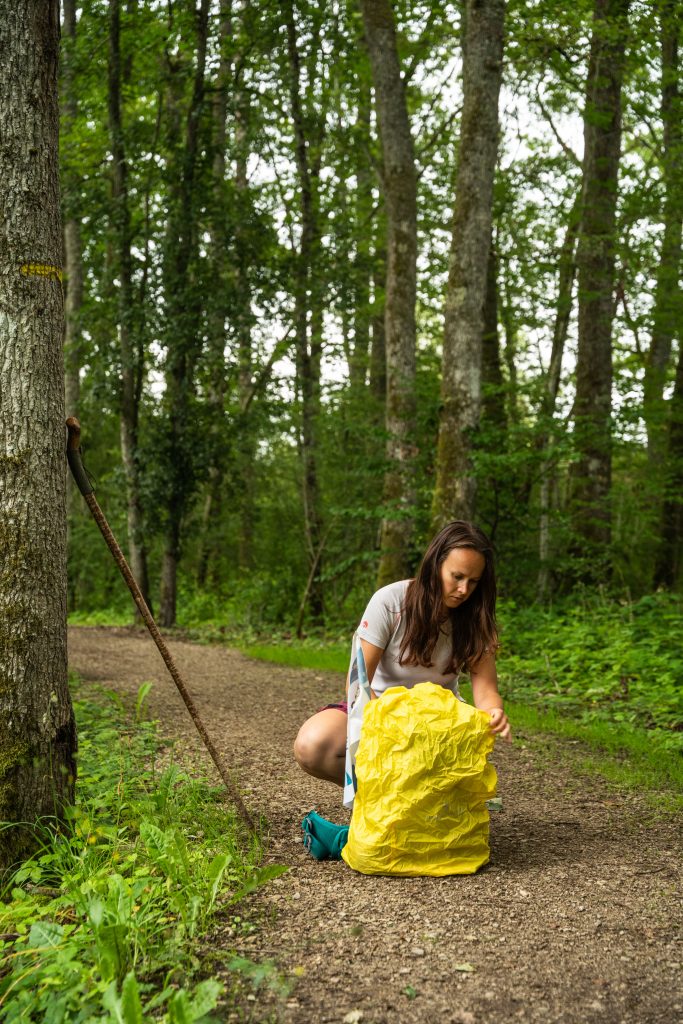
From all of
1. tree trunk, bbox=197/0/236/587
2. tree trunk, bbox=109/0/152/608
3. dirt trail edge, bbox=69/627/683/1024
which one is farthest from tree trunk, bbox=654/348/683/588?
dirt trail edge, bbox=69/627/683/1024

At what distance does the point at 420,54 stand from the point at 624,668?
10217 millimetres

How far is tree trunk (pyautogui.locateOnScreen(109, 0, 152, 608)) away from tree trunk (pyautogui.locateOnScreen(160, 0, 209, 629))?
50 cm

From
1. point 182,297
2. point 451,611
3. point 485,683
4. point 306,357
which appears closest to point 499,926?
point 485,683

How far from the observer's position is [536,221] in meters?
19.2

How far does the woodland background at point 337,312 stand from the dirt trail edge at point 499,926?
5.09 m

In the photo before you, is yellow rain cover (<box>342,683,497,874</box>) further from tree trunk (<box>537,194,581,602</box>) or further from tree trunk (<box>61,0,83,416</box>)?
tree trunk (<box>61,0,83,416</box>)

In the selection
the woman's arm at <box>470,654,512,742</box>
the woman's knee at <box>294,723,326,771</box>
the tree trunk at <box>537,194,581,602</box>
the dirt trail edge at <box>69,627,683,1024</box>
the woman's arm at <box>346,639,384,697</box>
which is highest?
the tree trunk at <box>537,194,581,602</box>

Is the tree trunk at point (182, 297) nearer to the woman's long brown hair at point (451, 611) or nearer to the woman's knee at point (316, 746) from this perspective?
the woman's knee at point (316, 746)

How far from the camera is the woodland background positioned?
995cm

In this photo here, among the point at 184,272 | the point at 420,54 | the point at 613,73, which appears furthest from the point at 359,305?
the point at 613,73

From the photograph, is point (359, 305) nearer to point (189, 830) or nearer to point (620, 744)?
point (620, 744)

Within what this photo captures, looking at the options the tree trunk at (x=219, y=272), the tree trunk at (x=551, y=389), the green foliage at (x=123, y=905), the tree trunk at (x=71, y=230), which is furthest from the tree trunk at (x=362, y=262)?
the green foliage at (x=123, y=905)

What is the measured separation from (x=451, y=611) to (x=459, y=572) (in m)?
0.24

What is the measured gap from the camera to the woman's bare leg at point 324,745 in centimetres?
387
